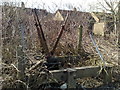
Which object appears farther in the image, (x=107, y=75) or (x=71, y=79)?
(x=107, y=75)

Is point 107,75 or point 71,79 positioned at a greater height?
point 71,79

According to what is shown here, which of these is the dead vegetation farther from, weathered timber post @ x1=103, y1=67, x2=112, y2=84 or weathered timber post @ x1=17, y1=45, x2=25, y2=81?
weathered timber post @ x1=103, y1=67, x2=112, y2=84

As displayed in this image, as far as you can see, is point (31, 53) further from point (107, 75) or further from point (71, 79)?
point (107, 75)

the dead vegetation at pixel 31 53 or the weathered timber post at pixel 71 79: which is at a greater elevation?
the dead vegetation at pixel 31 53

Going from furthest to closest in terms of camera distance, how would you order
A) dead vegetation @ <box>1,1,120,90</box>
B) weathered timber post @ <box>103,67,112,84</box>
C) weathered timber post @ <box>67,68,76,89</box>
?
weathered timber post @ <box>103,67,112,84</box>
weathered timber post @ <box>67,68,76,89</box>
dead vegetation @ <box>1,1,120,90</box>

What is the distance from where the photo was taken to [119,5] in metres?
8.98

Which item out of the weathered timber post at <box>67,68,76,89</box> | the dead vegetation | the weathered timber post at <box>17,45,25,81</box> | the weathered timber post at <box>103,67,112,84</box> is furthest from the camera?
the weathered timber post at <box>103,67,112,84</box>

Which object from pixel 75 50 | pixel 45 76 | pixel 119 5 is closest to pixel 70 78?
pixel 45 76

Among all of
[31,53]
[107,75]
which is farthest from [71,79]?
[31,53]

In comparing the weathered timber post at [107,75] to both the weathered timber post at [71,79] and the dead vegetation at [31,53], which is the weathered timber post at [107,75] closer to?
the dead vegetation at [31,53]

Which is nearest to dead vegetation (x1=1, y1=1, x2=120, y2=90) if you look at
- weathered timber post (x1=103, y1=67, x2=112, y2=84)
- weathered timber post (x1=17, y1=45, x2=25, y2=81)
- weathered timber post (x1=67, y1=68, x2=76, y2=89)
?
weathered timber post (x1=17, y1=45, x2=25, y2=81)

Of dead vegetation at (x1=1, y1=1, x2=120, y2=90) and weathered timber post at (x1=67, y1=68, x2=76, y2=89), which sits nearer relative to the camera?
dead vegetation at (x1=1, y1=1, x2=120, y2=90)

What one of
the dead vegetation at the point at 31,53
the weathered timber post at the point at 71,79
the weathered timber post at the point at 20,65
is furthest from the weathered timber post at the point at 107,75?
the weathered timber post at the point at 20,65

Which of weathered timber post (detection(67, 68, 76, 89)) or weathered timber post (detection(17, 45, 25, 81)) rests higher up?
weathered timber post (detection(17, 45, 25, 81))
